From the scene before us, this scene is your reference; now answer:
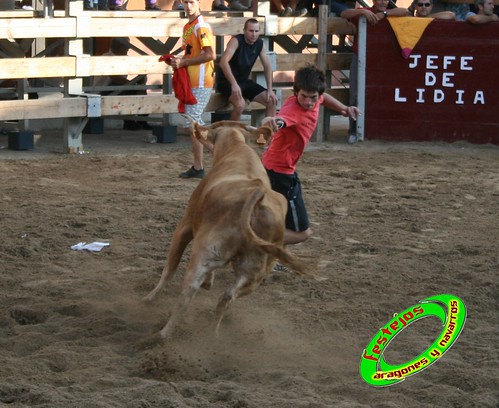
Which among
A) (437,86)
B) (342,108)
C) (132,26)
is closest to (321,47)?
(437,86)

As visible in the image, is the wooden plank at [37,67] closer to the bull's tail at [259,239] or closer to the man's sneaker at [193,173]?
the man's sneaker at [193,173]

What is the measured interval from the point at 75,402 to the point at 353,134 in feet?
30.8

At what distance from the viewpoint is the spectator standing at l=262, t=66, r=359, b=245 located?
6.29 m

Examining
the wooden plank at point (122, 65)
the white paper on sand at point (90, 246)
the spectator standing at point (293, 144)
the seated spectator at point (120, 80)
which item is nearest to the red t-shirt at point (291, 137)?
the spectator standing at point (293, 144)

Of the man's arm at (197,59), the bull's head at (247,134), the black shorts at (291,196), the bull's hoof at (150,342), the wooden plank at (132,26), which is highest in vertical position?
the wooden plank at (132,26)

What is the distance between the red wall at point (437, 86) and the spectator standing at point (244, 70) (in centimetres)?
191

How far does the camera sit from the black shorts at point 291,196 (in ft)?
21.3

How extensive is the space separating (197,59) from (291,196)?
4166mm

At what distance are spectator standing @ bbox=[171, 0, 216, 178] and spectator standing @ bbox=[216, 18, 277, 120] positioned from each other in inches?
33.7

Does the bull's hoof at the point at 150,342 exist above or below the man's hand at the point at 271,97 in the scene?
below

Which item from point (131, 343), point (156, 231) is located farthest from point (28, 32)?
point (131, 343)

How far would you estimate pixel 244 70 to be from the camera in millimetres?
11719

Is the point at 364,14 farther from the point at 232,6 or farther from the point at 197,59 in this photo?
the point at 197,59

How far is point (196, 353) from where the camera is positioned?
5.22m
